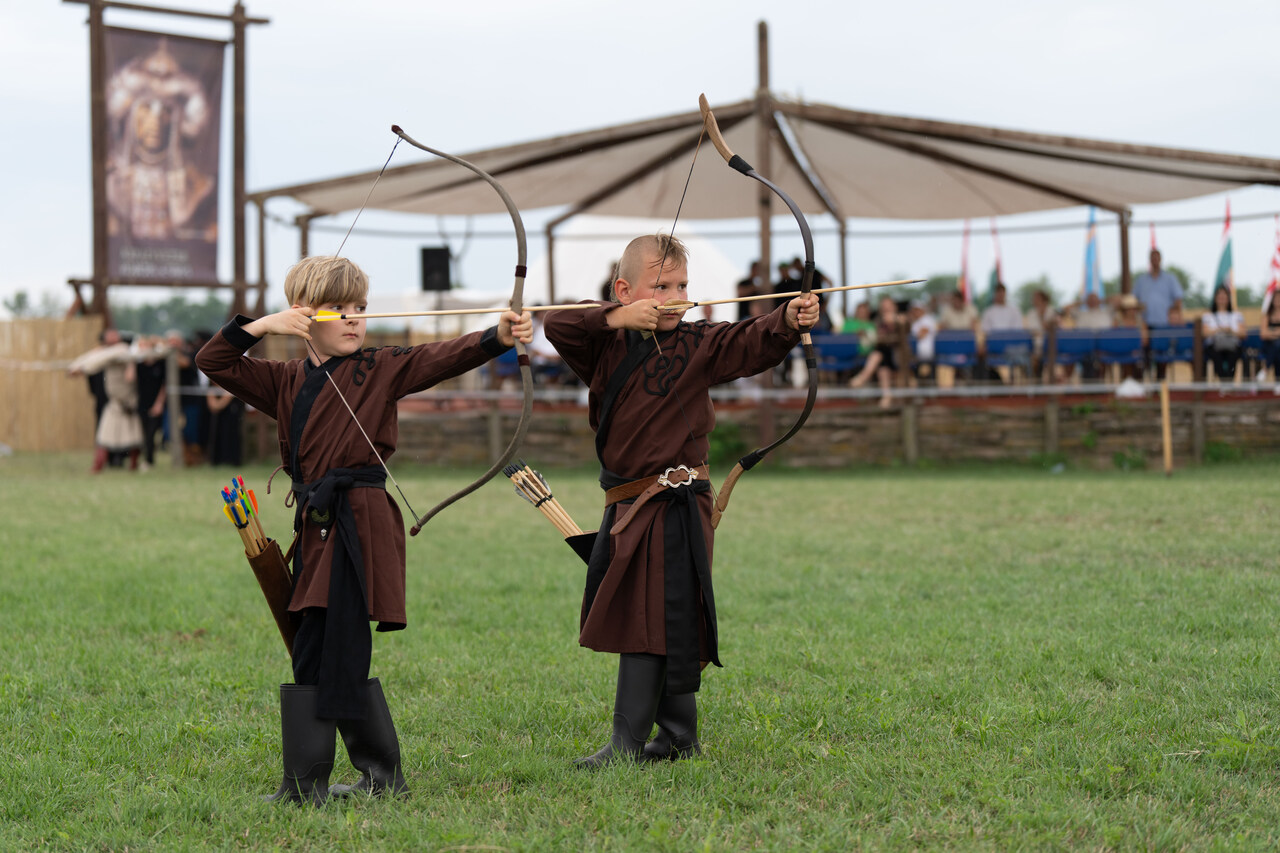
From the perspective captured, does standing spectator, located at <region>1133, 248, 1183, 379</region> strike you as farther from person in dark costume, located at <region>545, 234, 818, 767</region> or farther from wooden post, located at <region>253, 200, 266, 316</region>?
person in dark costume, located at <region>545, 234, 818, 767</region>

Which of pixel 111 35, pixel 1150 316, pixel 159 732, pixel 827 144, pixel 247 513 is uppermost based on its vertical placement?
pixel 111 35

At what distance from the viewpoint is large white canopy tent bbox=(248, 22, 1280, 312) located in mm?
11391

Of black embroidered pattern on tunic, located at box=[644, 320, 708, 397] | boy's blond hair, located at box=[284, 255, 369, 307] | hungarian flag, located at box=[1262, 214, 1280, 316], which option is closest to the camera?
boy's blond hair, located at box=[284, 255, 369, 307]

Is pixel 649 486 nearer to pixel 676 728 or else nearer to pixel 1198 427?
pixel 676 728

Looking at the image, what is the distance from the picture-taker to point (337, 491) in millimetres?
3021

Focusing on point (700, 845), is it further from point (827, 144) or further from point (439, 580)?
point (827, 144)

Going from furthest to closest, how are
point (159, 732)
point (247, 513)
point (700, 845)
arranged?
point (159, 732) → point (247, 513) → point (700, 845)

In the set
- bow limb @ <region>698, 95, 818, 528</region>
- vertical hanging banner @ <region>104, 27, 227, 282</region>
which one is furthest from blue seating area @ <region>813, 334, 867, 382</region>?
bow limb @ <region>698, 95, 818, 528</region>

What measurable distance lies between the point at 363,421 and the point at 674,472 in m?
0.85

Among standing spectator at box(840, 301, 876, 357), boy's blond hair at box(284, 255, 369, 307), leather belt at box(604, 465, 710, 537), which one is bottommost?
leather belt at box(604, 465, 710, 537)

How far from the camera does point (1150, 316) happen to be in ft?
42.6

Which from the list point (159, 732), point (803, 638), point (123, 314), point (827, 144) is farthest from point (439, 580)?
point (123, 314)

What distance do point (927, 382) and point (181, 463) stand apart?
8.45 m

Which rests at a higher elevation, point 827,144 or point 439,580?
point 827,144
